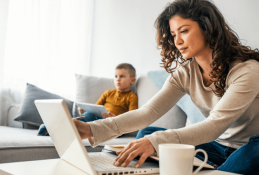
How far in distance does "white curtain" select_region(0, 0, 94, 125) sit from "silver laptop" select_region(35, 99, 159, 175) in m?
1.83

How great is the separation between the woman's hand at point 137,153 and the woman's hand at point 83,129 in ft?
0.53

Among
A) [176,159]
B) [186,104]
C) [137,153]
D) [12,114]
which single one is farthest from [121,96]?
[176,159]

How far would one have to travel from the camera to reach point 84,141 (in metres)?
1.44

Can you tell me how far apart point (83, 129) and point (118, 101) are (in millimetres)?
1359

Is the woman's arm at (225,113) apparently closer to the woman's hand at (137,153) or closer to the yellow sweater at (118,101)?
the woman's hand at (137,153)

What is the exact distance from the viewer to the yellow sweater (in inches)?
82.3

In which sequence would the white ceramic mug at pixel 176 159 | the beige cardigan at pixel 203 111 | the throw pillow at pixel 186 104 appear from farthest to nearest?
the throw pillow at pixel 186 104, the beige cardigan at pixel 203 111, the white ceramic mug at pixel 176 159

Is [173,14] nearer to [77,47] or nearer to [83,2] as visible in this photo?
[77,47]

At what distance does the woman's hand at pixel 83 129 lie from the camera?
75 cm

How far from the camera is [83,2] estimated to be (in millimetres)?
3010

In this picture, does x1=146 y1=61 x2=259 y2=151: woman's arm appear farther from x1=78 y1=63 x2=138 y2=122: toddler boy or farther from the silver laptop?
x1=78 y1=63 x2=138 y2=122: toddler boy

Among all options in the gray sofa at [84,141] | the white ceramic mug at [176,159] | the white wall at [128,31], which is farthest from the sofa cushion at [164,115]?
the white ceramic mug at [176,159]

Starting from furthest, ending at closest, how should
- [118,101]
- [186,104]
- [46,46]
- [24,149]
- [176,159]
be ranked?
[46,46] < [118,101] < [186,104] < [24,149] < [176,159]

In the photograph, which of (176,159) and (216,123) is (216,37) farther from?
(176,159)
